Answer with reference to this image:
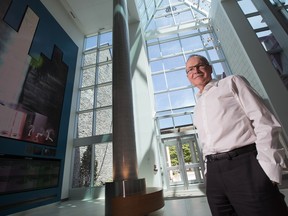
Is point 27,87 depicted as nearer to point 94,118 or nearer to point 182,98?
point 94,118

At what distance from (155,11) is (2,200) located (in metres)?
12.3

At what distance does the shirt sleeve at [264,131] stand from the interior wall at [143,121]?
19.6ft

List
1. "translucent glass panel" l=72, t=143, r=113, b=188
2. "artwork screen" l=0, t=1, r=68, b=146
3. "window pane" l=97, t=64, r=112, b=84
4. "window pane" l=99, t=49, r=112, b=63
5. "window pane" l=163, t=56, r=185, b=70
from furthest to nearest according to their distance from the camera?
"window pane" l=99, t=49, r=112, b=63 → "window pane" l=97, t=64, r=112, b=84 → "window pane" l=163, t=56, r=185, b=70 → "translucent glass panel" l=72, t=143, r=113, b=188 → "artwork screen" l=0, t=1, r=68, b=146

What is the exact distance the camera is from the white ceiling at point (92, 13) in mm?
9078

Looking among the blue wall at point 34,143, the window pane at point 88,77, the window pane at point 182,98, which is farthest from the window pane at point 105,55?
the window pane at point 182,98

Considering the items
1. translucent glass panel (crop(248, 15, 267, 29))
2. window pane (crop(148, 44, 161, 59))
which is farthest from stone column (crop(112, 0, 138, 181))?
translucent glass panel (crop(248, 15, 267, 29))

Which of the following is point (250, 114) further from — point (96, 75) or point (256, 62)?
point (96, 75)

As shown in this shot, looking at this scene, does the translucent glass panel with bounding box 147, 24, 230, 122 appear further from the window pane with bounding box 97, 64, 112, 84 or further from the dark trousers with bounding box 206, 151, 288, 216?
the dark trousers with bounding box 206, 151, 288, 216

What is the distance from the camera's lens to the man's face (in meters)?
1.18

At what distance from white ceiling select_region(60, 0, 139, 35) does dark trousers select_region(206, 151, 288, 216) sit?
10.00 metres

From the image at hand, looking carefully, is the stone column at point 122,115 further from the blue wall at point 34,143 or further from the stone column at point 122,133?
the blue wall at point 34,143

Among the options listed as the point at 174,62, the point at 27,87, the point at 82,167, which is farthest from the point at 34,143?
the point at 174,62

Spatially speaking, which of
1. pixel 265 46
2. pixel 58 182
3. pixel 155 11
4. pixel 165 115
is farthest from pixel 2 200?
pixel 155 11

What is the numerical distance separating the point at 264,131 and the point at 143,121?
652 centimetres
